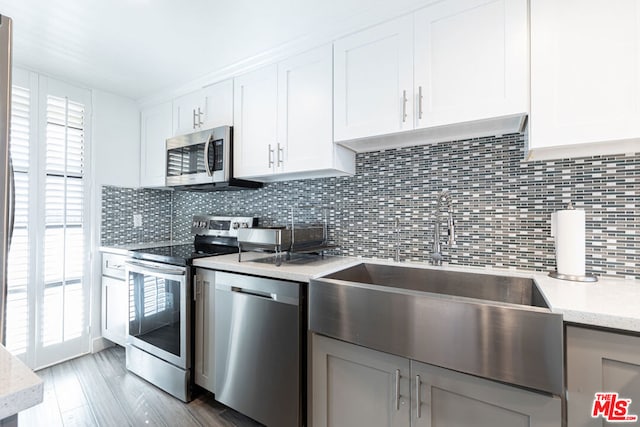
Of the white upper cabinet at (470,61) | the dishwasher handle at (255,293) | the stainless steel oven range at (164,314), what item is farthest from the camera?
the stainless steel oven range at (164,314)

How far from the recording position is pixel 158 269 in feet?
6.81

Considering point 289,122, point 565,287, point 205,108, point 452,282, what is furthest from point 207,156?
point 565,287

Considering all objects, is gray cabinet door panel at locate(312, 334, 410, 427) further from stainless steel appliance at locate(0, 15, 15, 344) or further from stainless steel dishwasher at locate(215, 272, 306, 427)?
stainless steel appliance at locate(0, 15, 15, 344)

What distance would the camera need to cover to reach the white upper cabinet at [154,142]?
2.67 m

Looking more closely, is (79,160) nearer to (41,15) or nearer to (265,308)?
(41,15)

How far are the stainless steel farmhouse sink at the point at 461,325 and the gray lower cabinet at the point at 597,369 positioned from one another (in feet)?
0.21

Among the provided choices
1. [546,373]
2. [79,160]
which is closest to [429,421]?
[546,373]

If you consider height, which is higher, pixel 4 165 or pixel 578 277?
pixel 4 165

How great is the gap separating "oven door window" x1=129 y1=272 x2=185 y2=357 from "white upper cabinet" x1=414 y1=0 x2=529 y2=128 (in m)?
1.91

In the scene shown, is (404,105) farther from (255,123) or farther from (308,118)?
(255,123)

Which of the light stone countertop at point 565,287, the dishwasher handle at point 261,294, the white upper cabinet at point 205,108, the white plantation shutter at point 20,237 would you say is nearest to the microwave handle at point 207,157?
the white upper cabinet at point 205,108

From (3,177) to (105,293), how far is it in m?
2.15

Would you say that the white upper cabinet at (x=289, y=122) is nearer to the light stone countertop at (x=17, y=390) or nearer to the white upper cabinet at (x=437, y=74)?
the white upper cabinet at (x=437, y=74)

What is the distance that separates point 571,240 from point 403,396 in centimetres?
100
